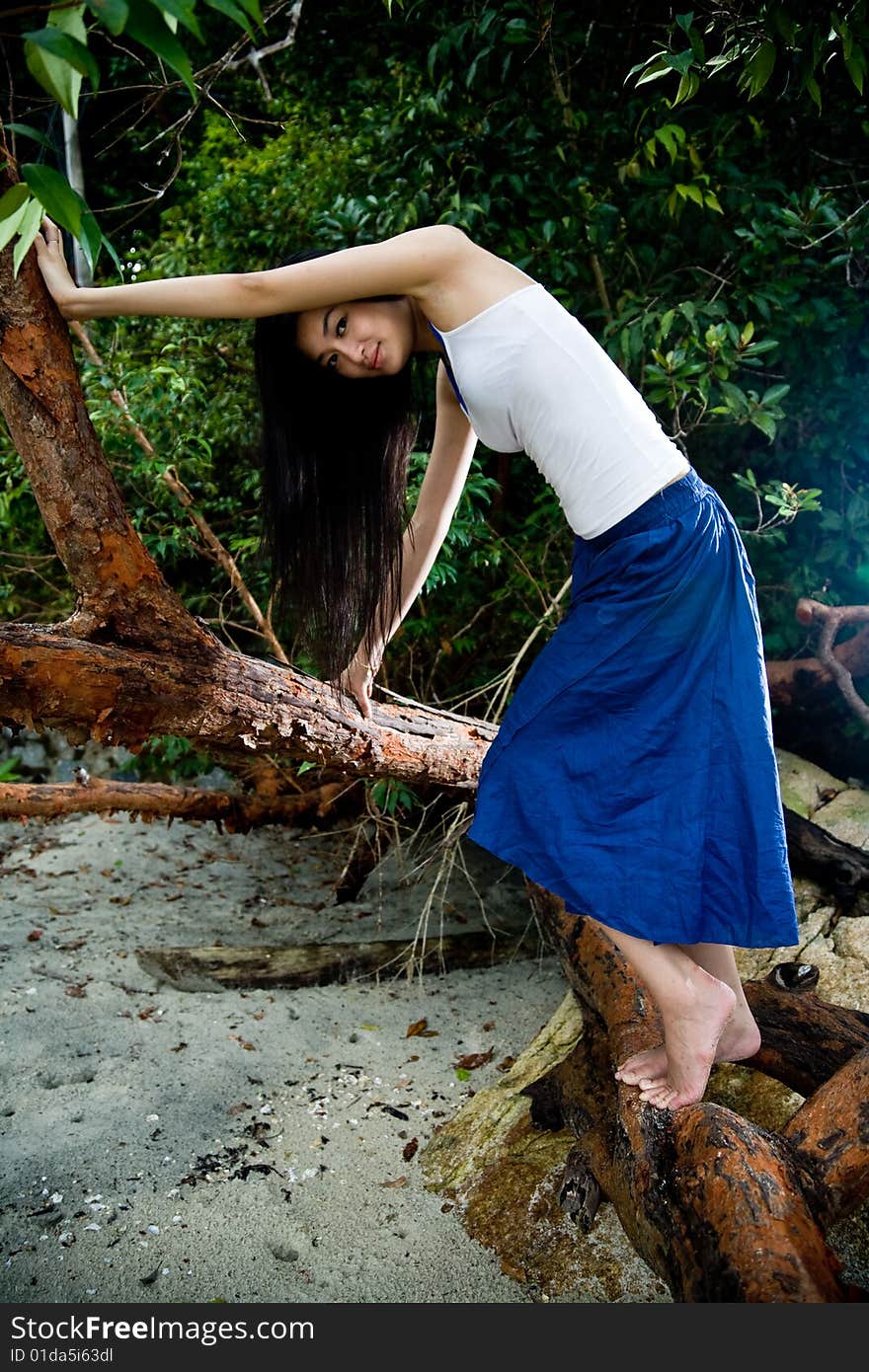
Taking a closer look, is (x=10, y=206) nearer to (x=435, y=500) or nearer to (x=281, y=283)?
(x=281, y=283)

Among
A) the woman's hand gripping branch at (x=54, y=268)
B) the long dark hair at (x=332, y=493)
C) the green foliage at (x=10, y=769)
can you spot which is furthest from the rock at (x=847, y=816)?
the green foliage at (x=10, y=769)

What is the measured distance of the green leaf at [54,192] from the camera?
0.86 metres

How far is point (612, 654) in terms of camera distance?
1.73 metres

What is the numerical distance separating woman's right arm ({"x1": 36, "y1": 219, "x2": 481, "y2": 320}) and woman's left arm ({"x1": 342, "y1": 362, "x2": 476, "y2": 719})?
0.40 m

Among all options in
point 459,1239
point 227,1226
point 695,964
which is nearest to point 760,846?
point 695,964

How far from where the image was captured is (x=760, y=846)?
5.69ft

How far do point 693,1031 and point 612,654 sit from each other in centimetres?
70

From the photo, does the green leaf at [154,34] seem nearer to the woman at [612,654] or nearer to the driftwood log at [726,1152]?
the woman at [612,654]

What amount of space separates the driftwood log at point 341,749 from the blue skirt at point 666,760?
0.35 meters

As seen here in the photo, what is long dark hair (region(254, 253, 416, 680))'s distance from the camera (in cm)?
192

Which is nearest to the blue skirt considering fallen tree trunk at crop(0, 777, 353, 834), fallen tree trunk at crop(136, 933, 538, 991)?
fallen tree trunk at crop(136, 933, 538, 991)

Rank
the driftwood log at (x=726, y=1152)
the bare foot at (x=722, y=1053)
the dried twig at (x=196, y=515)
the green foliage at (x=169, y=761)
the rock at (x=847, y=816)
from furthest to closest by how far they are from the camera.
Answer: the green foliage at (x=169, y=761) → the rock at (x=847, y=816) → the dried twig at (x=196, y=515) → the bare foot at (x=722, y=1053) → the driftwood log at (x=726, y=1152)

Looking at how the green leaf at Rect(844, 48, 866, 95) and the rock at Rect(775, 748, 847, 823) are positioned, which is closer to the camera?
the green leaf at Rect(844, 48, 866, 95)

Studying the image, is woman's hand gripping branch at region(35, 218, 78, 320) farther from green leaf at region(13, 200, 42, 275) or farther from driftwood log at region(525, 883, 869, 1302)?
driftwood log at region(525, 883, 869, 1302)
